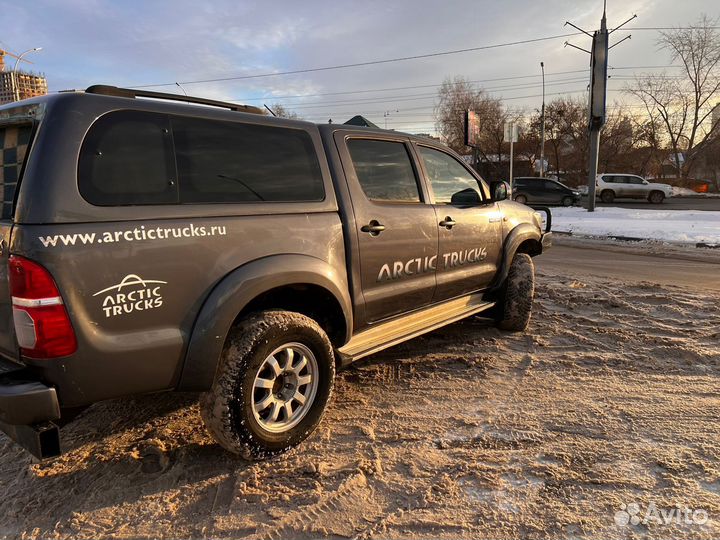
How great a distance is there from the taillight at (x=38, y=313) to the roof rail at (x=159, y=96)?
1002 millimetres

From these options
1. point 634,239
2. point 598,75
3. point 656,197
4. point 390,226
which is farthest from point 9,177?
point 656,197

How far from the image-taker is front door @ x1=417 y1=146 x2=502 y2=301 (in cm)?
400

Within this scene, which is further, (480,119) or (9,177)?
(480,119)

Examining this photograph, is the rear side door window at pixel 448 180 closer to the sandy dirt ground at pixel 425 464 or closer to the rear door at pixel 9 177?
the sandy dirt ground at pixel 425 464

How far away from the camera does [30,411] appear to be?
2051mm

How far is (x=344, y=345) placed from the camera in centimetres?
328

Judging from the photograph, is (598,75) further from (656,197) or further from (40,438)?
(40,438)

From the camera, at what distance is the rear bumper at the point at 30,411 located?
2.04m

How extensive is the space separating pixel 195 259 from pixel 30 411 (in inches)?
36.2

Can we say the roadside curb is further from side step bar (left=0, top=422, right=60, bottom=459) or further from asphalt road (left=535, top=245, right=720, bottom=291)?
side step bar (left=0, top=422, right=60, bottom=459)

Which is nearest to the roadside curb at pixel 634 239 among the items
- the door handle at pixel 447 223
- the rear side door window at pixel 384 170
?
the door handle at pixel 447 223

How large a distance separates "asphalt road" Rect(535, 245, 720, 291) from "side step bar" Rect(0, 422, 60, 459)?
21.8 ft

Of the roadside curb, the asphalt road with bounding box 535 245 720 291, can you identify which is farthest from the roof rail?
the roadside curb

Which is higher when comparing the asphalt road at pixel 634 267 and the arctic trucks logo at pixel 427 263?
the arctic trucks logo at pixel 427 263
